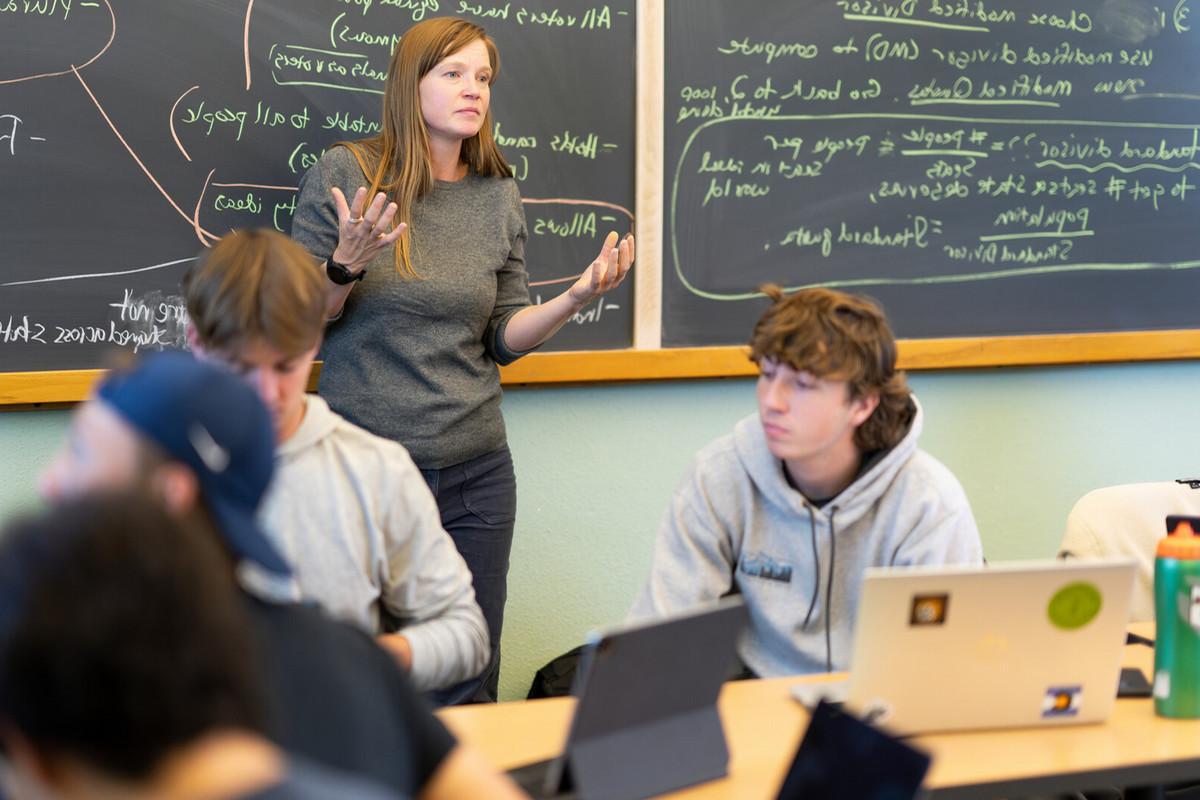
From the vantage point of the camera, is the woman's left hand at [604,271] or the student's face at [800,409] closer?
the student's face at [800,409]

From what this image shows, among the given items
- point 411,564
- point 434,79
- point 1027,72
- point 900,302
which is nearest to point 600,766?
point 411,564

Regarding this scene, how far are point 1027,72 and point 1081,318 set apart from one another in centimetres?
65

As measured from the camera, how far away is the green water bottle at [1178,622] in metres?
1.69

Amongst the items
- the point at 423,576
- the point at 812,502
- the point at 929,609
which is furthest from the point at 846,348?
the point at 423,576

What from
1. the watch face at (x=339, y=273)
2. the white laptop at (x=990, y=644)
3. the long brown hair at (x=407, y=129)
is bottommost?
the white laptop at (x=990, y=644)

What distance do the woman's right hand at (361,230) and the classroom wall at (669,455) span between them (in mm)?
691

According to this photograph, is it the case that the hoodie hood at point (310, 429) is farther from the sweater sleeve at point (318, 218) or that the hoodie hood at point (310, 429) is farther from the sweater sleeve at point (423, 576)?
the sweater sleeve at point (318, 218)

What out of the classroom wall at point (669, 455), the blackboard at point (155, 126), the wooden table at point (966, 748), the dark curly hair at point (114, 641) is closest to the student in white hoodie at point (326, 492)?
the wooden table at point (966, 748)

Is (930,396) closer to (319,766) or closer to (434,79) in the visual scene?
(434,79)

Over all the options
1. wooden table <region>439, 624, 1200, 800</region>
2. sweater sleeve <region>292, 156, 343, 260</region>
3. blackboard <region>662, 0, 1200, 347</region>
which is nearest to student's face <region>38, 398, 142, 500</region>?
wooden table <region>439, 624, 1200, 800</region>

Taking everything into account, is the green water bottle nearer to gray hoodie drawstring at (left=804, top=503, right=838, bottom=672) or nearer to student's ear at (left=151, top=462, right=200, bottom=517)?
gray hoodie drawstring at (left=804, top=503, right=838, bottom=672)

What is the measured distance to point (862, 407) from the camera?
200cm

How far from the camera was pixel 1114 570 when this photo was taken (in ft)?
5.26

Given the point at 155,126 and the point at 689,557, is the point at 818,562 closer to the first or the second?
the point at 689,557
